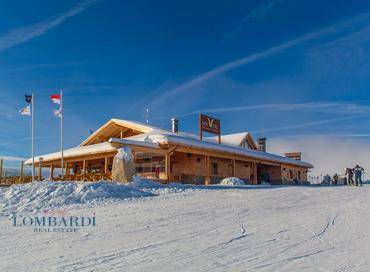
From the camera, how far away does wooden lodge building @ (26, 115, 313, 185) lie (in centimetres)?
1997

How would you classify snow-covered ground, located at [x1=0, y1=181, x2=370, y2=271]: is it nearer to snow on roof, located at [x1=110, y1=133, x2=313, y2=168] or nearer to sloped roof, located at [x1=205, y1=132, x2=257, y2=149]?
snow on roof, located at [x1=110, y1=133, x2=313, y2=168]

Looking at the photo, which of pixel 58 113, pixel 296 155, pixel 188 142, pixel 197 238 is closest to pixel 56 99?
pixel 58 113

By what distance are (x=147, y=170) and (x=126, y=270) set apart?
20115mm

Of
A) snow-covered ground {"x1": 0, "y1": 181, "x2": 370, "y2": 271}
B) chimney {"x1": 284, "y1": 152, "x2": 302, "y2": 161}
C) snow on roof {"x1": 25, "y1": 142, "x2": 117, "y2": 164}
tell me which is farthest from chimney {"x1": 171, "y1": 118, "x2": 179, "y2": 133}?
chimney {"x1": 284, "y1": 152, "x2": 302, "y2": 161}

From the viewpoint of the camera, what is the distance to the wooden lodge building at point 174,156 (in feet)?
65.5

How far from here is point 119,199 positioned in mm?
12141

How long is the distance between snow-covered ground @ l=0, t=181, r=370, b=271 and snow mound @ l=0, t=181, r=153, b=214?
9 centimetres

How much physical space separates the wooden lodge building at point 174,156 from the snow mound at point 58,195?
4635 millimetres

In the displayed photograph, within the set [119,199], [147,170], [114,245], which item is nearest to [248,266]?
[114,245]

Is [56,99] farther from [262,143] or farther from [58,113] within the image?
[262,143]

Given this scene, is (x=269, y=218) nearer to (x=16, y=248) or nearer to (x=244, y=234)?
(x=244, y=234)

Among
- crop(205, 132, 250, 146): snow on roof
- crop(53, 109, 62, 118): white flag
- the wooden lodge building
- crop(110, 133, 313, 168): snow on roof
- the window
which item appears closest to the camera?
crop(110, 133, 313, 168): snow on roof

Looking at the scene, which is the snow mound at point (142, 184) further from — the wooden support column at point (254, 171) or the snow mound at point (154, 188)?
the wooden support column at point (254, 171)

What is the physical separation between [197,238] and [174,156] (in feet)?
60.8
